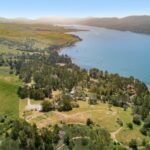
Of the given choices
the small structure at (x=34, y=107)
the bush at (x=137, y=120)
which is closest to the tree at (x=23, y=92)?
the small structure at (x=34, y=107)

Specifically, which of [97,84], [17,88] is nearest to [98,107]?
[97,84]

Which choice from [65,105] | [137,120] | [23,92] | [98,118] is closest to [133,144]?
[137,120]

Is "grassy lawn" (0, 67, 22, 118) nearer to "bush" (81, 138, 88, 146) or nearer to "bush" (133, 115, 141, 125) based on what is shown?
"bush" (81, 138, 88, 146)

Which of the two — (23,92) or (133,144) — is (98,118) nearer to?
(133,144)

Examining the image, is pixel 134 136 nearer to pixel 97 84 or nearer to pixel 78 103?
pixel 78 103

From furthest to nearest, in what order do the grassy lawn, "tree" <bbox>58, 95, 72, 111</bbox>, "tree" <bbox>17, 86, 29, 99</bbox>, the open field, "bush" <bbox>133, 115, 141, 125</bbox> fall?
"tree" <bbox>17, 86, 29, 99</bbox> → the grassy lawn → "tree" <bbox>58, 95, 72, 111</bbox> → "bush" <bbox>133, 115, 141, 125</bbox> → the open field

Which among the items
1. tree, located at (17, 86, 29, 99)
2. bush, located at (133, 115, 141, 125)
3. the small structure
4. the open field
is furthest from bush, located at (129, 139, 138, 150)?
tree, located at (17, 86, 29, 99)
